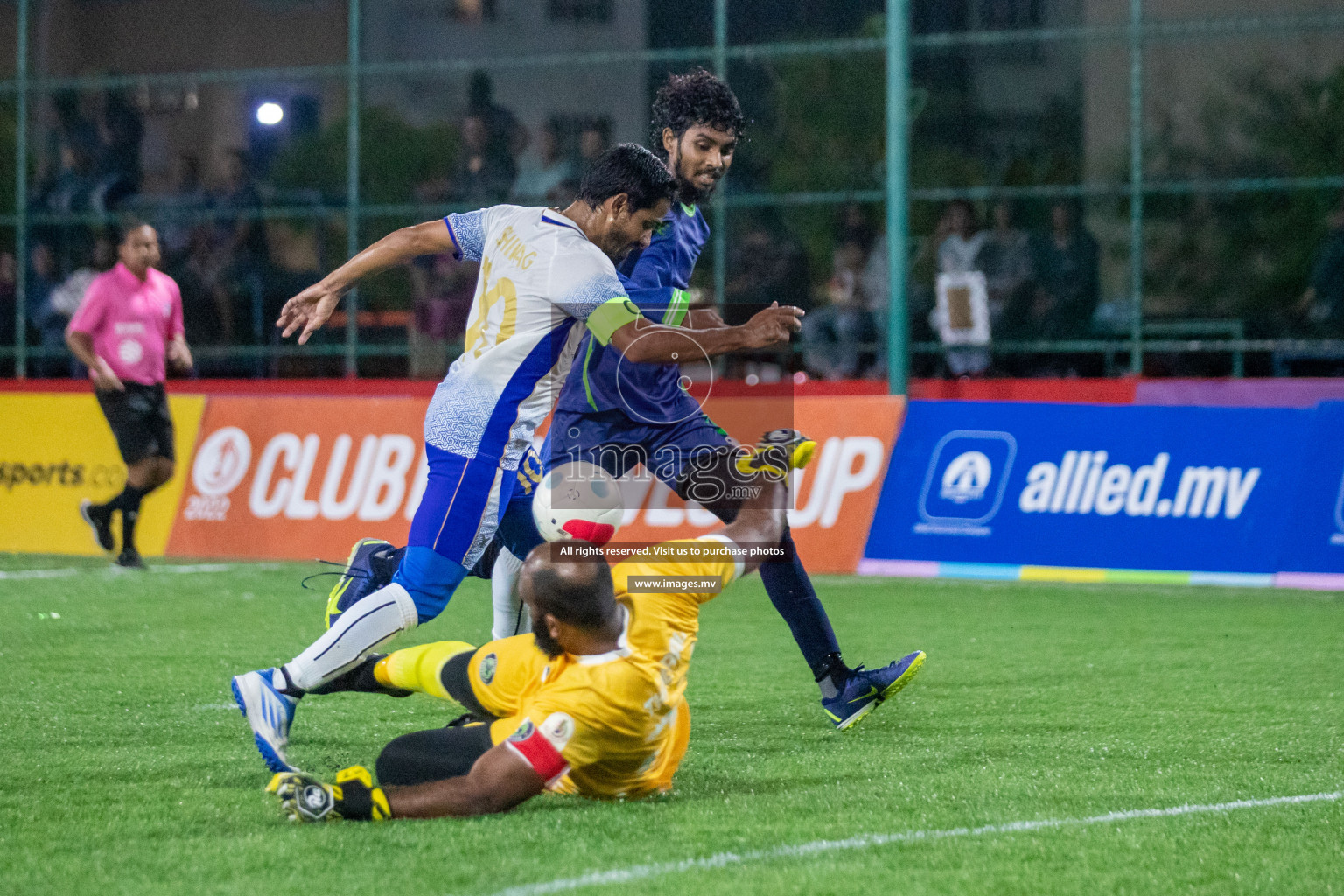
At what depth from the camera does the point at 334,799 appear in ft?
14.9

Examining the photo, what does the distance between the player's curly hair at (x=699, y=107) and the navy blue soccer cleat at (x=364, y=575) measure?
1956mm

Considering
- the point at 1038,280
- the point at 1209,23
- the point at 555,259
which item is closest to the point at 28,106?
the point at 1038,280

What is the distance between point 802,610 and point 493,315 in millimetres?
1660

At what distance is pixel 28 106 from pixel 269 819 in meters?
14.9

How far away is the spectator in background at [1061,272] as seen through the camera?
48.4ft

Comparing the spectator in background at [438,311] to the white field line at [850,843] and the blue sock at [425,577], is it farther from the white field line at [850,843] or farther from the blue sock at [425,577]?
the white field line at [850,843]

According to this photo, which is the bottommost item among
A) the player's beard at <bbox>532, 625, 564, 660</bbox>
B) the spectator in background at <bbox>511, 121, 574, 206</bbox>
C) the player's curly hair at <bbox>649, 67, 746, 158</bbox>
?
the player's beard at <bbox>532, 625, 564, 660</bbox>

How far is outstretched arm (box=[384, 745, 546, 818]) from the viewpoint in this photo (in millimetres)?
4523

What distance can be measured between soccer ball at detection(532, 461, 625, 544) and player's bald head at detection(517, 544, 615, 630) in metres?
0.38

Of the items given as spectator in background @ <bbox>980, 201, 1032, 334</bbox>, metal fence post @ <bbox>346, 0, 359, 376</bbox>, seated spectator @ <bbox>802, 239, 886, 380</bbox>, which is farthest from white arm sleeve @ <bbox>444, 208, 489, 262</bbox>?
metal fence post @ <bbox>346, 0, 359, 376</bbox>

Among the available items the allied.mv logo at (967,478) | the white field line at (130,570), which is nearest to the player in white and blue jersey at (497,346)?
the allied.mv logo at (967,478)

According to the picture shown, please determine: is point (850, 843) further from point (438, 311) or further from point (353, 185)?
point (353, 185)

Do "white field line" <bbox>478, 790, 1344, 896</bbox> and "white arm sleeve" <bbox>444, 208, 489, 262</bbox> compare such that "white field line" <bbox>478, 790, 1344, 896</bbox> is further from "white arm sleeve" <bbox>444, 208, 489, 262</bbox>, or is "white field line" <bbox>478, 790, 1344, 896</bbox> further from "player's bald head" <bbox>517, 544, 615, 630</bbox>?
"white arm sleeve" <bbox>444, 208, 489, 262</bbox>

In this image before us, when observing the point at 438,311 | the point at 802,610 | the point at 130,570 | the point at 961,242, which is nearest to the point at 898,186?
the point at 961,242
